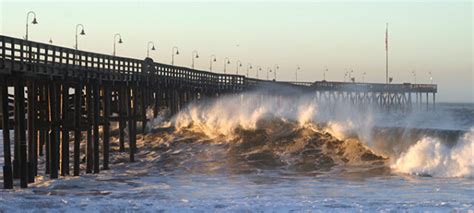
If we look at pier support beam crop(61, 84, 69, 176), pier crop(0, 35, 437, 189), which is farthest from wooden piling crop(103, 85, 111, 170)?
pier support beam crop(61, 84, 69, 176)

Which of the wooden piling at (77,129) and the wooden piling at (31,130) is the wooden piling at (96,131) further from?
the wooden piling at (31,130)

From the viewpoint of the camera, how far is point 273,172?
2772cm

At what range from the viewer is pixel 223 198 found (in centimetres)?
1995

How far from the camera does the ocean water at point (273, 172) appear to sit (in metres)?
18.9

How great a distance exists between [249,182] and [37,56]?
297 inches

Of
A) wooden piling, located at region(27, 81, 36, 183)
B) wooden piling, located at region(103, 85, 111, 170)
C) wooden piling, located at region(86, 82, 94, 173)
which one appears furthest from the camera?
wooden piling, located at region(103, 85, 111, 170)

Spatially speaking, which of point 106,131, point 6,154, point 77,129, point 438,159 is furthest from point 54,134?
point 438,159

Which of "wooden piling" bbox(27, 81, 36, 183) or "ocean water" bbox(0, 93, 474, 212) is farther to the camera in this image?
"wooden piling" bbox(27, 81, 36, 183)

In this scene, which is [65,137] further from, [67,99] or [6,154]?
[6,154]

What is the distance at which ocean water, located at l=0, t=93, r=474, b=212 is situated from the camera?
1889 cm

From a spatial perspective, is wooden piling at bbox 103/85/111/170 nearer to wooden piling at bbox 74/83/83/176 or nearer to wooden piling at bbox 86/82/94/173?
wooden piling at bbox 86/82/94/173

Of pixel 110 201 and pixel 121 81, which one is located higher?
pixel 121 81

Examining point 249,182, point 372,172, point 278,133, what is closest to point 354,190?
point 249,182

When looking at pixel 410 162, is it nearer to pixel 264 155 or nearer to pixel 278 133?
pixel 264 155
